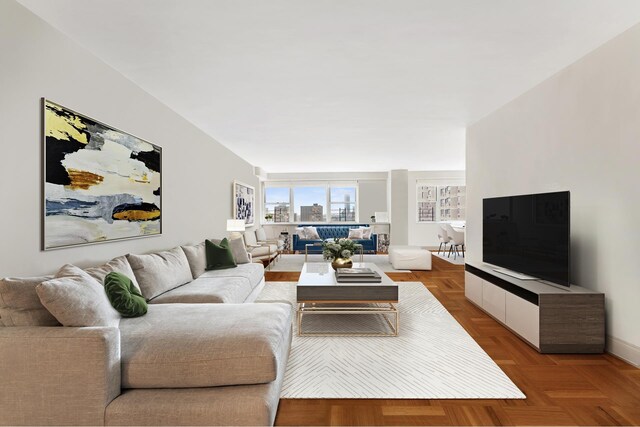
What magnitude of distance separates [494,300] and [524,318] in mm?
637

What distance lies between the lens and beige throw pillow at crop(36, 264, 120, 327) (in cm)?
181

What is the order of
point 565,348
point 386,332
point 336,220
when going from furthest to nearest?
point 336,220 < point 386,332 < point 565,348

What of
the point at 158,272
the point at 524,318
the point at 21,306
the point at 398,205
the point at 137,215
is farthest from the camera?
the point at 398,205

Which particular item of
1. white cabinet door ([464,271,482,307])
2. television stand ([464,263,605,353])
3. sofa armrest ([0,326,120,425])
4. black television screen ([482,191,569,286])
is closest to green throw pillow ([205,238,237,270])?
sofa armrest ([0,326,120,425])

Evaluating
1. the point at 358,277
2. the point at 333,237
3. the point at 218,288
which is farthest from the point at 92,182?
the point at 333,237

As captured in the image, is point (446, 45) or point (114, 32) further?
point (446, 45)

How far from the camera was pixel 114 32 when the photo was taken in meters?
2.49

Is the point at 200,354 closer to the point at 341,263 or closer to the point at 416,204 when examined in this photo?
the point at 341,263

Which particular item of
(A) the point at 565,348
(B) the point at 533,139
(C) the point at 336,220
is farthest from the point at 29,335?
(C) the point at 336,220

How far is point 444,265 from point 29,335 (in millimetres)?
7342

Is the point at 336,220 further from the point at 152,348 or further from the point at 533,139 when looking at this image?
the point at 152,348

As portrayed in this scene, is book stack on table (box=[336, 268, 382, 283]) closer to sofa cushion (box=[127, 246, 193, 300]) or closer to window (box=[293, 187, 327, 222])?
sofa cushion (box=[127, 246, 193, 300])

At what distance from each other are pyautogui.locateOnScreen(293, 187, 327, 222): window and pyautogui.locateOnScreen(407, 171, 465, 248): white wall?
280cm

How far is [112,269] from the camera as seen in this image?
2.74 m
